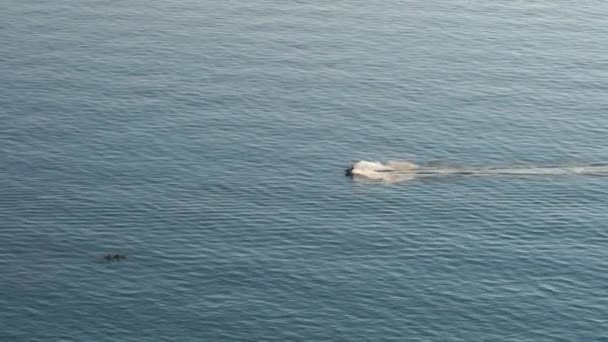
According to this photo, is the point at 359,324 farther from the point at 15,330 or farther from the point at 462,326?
the point at 15,330

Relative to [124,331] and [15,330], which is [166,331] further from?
[15,330]

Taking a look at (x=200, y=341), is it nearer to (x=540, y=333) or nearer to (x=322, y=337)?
(x=322, y=337)

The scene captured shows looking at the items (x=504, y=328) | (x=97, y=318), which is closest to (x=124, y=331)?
(x=97, y=318)

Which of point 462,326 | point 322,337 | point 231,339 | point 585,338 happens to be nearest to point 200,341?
point 231,339

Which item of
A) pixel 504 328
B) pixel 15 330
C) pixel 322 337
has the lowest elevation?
pixel 15 330

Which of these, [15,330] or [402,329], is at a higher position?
[402,329]

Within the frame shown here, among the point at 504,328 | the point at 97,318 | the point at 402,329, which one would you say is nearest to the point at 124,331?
the point at 97,318

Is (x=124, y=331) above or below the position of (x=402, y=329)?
below
